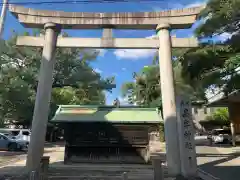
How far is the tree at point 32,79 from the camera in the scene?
28292mm

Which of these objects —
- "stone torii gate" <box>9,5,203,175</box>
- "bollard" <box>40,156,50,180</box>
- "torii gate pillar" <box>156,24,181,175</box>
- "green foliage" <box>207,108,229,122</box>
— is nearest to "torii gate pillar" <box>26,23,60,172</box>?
"stone torii gate" <box>9,5,203,175</box>

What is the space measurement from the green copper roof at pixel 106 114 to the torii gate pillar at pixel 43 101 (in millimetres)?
2598

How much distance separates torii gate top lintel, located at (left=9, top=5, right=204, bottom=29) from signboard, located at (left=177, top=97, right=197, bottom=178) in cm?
439

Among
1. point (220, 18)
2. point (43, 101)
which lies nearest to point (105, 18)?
point (43, 101)

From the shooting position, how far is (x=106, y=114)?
612 inches

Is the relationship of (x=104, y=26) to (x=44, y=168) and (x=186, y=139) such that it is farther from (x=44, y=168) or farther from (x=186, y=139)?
(x=44, y=168)

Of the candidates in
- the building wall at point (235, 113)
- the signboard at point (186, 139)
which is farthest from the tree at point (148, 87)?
the signboard at point (186, 139)

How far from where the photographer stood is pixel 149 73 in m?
32.3

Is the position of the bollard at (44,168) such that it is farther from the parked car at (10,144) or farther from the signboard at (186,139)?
the parked car at (10,144)

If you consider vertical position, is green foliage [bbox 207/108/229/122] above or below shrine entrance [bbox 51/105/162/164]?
above

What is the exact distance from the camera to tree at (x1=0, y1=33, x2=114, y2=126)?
2829 centimetres

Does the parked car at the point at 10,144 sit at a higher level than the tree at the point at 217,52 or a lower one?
lower

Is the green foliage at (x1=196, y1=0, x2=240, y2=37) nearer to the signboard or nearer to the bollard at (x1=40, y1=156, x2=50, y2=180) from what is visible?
the signboard

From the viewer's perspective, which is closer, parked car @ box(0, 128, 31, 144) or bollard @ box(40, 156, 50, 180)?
bollard @ box(40, 156, 50, 180)
